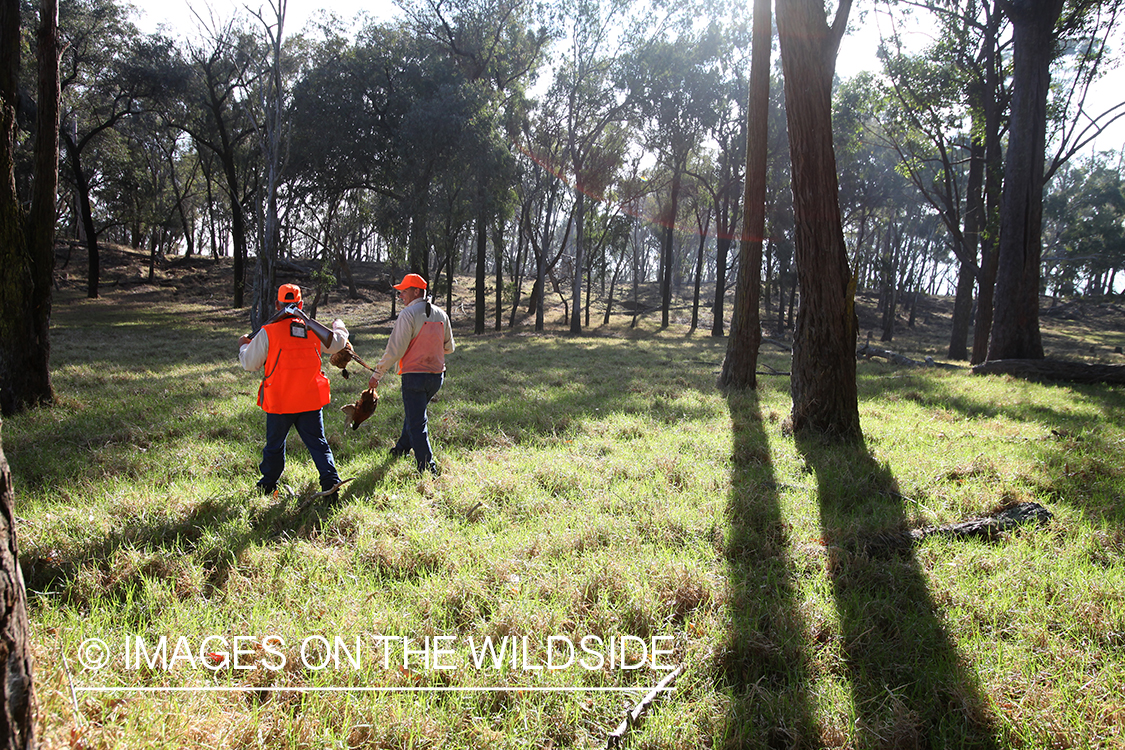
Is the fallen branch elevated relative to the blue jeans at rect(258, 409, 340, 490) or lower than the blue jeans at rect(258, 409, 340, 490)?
lower

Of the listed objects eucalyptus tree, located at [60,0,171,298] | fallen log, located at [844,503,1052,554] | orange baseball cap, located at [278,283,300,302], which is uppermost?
eucalyptus tree, located at [60,0,171,298]

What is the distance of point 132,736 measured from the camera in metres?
2.04

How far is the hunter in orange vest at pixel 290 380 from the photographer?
14.4 feet

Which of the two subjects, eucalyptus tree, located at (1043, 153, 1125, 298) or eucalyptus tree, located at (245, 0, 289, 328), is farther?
eucalyptus tree, located at (1043, 153, 1125, 298)

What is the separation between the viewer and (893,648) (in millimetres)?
2689

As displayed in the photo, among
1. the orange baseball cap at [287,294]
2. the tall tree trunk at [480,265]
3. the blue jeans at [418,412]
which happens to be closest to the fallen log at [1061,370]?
the blue jeans at [418,412]

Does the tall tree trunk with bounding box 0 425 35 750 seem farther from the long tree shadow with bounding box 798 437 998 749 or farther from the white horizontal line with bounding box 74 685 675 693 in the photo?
the long tree shadow with bounding box 798 437 998 749

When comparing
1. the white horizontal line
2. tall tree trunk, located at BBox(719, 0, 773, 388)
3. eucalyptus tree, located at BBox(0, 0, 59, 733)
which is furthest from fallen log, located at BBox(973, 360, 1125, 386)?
eucalyptus tree, located at BBox(0, 0, 59, 733)

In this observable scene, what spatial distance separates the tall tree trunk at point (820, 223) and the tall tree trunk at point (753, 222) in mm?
3248

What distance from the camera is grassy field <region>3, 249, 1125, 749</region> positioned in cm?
225

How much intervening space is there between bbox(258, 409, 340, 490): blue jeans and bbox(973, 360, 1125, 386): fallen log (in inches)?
560

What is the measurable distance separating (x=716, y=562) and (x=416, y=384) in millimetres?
3357

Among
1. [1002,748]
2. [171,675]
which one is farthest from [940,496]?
[171,675]

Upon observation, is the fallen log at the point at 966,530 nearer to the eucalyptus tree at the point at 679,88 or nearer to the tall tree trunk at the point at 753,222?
the tall tree trunk at the point at 753,222
